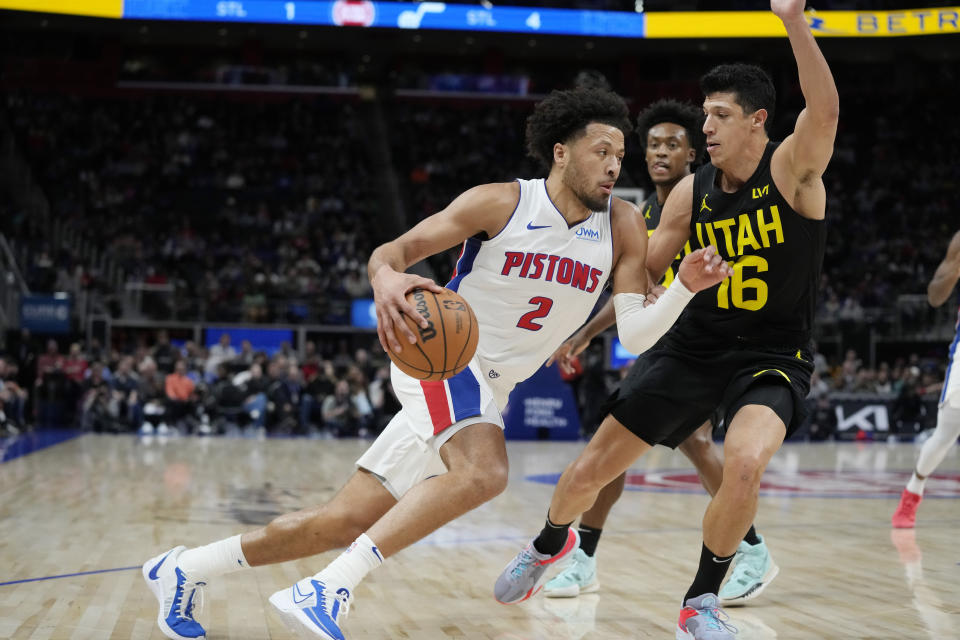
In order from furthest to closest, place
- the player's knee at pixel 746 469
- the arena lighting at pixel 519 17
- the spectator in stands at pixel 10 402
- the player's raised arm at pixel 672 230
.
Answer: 1. the arena lighting at pixel 519 17
2. the spectator in stands at pixel 10 402
3. the player's raised arm at pixel 672 230
4. the player's knee at pixel 746 469

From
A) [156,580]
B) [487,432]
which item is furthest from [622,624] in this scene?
[156,580]

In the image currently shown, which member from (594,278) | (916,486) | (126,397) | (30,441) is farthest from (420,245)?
(126,397)

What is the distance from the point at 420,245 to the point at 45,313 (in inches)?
678

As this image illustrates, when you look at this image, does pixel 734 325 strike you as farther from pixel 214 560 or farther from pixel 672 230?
pixel 214 560

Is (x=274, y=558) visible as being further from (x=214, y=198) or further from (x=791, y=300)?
(x=214, y=198)

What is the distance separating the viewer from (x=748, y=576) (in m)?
4.80

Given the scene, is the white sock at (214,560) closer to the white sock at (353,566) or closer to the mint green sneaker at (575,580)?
the white sock at (353,566)

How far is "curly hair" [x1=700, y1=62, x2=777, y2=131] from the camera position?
4.23 metres

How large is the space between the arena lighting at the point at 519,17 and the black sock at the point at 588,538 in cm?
2361

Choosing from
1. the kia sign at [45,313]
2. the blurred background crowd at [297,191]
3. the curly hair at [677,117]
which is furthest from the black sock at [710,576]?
the kia sign at [45,313]

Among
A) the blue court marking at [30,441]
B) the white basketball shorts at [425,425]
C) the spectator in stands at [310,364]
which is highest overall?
the white basketball shorts at [425,425]

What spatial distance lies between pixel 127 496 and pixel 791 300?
610 centimetres

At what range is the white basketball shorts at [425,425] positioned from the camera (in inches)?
153

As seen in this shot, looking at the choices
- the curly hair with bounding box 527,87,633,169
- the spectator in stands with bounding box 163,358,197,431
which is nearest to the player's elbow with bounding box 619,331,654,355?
the curly hair with bounding box 527,87,633,169
